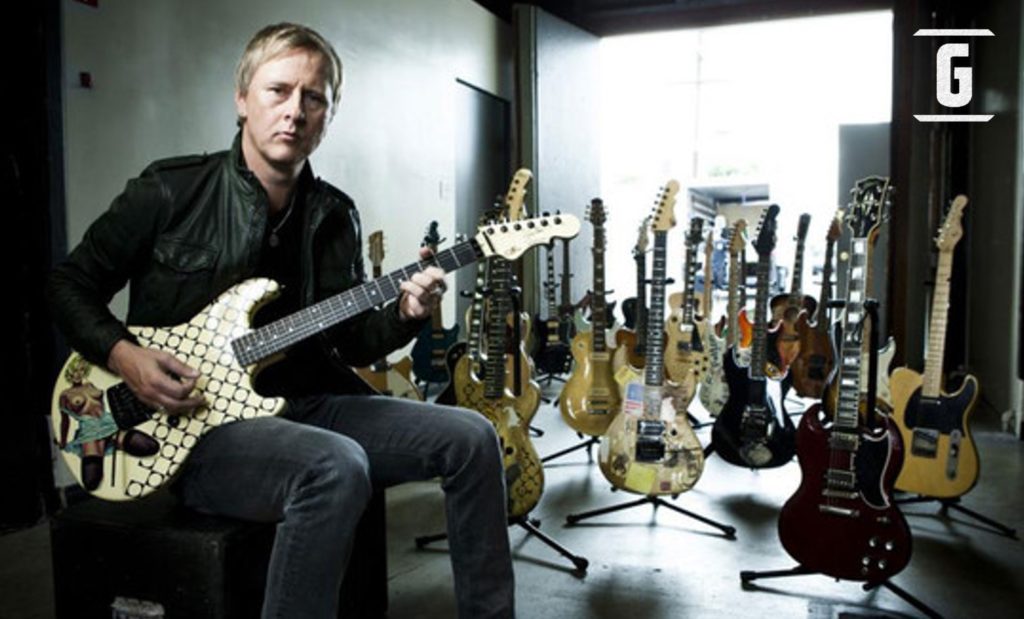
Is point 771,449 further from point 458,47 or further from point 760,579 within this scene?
point 458,47

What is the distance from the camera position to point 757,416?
3.06 meters

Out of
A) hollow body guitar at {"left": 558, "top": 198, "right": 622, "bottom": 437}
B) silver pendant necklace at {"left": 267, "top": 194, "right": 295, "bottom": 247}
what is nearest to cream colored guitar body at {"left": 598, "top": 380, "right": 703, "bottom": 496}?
hollow body guitar at {"left": 558, "top": 198, "right": 622, "bottom": 437}

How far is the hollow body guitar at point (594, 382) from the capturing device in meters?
3.21

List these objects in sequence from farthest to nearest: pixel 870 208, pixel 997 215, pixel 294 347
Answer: pixel 997 215
pixel 870 208
pixel 294 347

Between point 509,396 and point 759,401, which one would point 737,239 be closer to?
point 759,401

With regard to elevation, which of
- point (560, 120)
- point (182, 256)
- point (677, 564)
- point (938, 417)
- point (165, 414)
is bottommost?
point (677, 564)

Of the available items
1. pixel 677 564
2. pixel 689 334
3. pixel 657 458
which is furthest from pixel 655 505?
pixel 689 334

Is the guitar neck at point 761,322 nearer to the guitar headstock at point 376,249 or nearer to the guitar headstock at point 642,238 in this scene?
the guitar headstock at point 642,238

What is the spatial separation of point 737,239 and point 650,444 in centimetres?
154

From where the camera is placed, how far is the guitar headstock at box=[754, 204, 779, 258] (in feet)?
10.3

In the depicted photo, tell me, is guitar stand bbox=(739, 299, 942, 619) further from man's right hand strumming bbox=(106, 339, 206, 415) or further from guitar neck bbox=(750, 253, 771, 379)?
man's right hand strumming bbox=(106, 339, 206, 415)

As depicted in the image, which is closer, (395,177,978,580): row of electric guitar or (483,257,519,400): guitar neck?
(395,177,978,580): row of electric guitar

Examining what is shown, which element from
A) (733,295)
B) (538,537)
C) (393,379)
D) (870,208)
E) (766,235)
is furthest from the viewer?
(393,379)

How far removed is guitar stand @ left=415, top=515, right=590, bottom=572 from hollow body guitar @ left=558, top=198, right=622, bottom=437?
0.62 m
